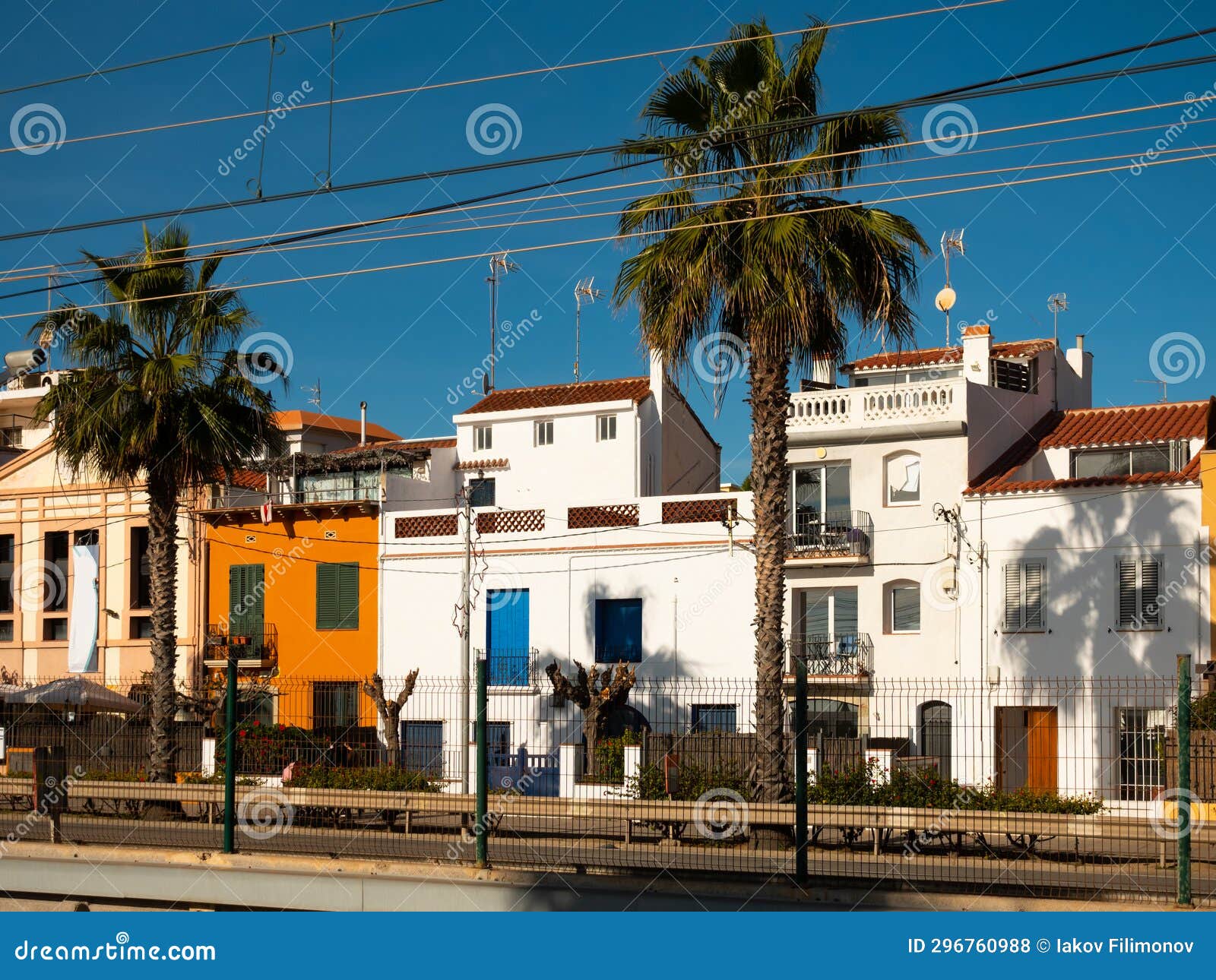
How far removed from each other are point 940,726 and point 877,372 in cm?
1093

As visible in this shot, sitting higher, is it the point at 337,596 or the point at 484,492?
the point at 484,492

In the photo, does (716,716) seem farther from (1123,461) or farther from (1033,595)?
(1123,461)

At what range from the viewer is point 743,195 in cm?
2223

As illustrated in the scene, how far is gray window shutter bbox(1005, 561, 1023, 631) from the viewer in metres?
34.1

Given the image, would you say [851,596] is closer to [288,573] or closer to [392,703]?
[392,703]

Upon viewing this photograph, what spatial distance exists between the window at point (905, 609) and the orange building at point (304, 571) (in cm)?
1411

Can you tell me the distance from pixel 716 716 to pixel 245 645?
52.1 ft

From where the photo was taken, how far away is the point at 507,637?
40000 millimetres

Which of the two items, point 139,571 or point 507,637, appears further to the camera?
point 139,571

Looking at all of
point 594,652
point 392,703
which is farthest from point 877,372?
point 392,703

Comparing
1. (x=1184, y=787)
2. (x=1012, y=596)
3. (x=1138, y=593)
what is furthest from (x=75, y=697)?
(x=1184, y=787)

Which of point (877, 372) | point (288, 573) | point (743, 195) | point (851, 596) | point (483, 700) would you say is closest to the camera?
point (483, 700)

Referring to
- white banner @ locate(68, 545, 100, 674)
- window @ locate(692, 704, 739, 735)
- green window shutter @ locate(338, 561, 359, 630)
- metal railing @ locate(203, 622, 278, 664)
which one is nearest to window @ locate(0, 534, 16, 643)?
white banner @ locate(68, 545, 100, 674)

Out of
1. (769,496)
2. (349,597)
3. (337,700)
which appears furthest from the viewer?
(349,597)
